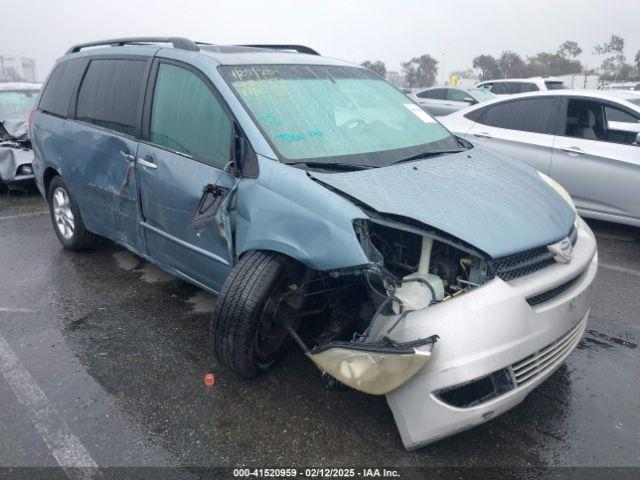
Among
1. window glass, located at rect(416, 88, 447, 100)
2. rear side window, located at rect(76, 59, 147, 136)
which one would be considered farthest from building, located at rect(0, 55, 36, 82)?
rear side window, located at rect(76, 59, 147, 136)

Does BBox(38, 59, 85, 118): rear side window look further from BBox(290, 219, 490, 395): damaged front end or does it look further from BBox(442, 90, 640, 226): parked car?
BBox(442, 90, 640, 226): parked car

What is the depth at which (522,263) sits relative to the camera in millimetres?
2393

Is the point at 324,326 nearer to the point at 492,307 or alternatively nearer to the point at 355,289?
the point at 355,289

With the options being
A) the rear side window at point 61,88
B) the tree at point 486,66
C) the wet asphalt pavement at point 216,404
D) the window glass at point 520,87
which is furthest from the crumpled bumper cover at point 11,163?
the tree at point 486,66

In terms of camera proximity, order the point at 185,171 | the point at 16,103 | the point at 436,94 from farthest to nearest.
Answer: the point at 436,94 < the point at 16,103 < the point at 185,171

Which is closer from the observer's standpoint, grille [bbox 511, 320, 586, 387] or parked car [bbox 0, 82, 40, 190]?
grille [bbox 511, 320, 586, 387]

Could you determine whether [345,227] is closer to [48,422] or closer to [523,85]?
[48,422]

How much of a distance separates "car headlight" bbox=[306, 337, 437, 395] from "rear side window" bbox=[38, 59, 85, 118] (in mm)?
3460

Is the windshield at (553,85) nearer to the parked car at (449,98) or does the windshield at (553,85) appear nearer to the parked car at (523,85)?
the parked car at (523,85)

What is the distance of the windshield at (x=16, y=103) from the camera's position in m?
8.24

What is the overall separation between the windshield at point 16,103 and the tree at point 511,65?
5340cm

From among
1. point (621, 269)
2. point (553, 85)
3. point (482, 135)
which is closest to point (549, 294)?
point (621, 269)

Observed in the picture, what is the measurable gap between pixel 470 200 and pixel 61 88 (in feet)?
12.5

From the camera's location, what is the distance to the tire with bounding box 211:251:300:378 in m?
2.58
